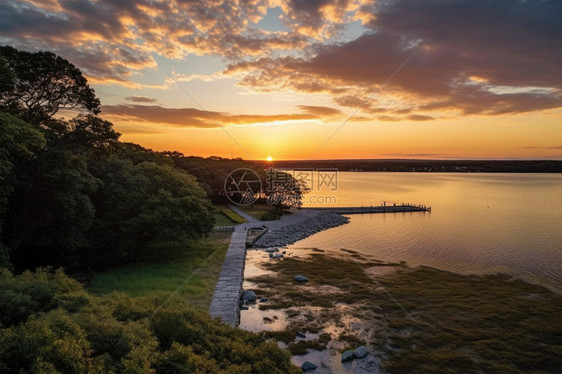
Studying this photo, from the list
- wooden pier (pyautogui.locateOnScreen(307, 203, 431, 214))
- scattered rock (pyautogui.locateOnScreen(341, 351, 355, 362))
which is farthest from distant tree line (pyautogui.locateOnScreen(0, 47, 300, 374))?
wooden pier (pyautogui.locateOnScreen(307, 203, 431, 214))

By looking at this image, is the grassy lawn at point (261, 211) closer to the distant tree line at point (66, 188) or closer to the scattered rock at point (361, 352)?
the distant tree line at point (66, 188)

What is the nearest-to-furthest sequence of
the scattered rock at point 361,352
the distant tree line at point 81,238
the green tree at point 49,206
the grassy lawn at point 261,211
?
the distant tree line at point 81,238 < the scattered rock at point 361,352 < the green tree at point 49,206 < the grassy lawn at point 261,211

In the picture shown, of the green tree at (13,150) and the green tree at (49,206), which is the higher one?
the green tree at (13,150)

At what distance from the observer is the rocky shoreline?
1510 inches

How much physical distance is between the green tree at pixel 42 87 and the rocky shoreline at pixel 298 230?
21522 millimetres

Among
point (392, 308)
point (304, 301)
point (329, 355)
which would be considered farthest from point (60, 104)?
point (392, 308)

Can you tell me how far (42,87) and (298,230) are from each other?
106ft

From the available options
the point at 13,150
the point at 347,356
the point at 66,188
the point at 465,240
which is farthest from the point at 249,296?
the point at 465,240

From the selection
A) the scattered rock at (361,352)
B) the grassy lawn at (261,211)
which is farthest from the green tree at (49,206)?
the grassy lawn at (261,211)

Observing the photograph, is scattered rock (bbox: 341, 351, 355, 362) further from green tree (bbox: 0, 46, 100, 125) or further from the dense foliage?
green tree (bbox: 0, 46, 100, 125)

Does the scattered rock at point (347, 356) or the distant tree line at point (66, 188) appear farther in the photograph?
the distant tree line at point (66, 188)

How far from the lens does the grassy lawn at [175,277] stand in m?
19.8

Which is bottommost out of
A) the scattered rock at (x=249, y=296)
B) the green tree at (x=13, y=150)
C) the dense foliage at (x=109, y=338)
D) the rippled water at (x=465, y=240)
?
the rippled water at (x=465, y=240)

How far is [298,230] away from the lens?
45.9m
